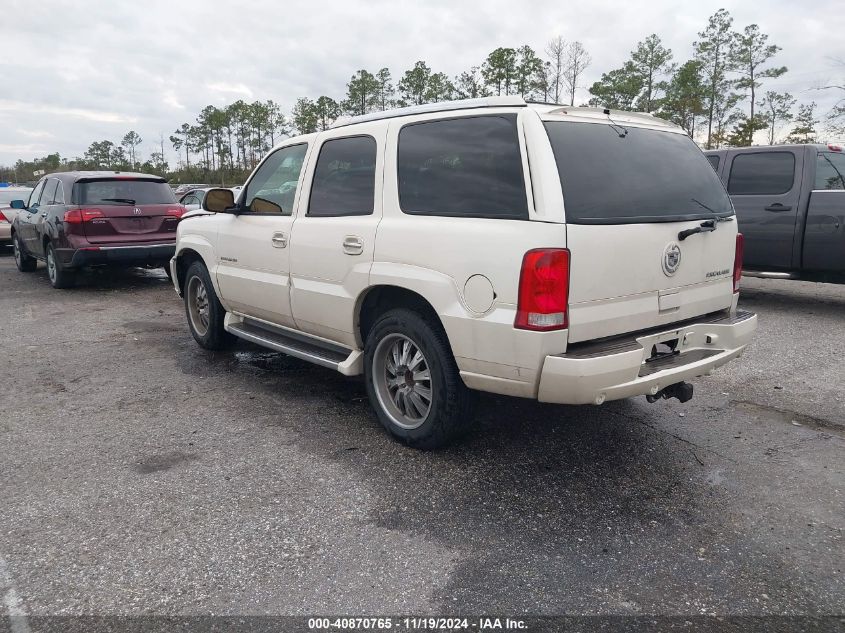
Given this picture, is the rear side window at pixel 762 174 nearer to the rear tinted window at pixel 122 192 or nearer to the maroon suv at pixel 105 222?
the maroon suv at pixel 105 222

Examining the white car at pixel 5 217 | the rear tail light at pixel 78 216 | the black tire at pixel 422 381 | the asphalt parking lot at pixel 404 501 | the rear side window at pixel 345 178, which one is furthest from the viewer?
the white car at pixel 5 217

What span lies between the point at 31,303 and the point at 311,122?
4104 centimetres

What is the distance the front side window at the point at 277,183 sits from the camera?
4785mm

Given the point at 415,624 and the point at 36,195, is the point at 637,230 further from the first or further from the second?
the point at 36,195

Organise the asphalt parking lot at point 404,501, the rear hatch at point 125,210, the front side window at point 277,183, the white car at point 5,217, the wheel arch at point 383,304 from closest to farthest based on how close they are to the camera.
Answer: the asphalt parking lot at point 404,501, the wheel arch at point 383,304, the front side window at point 277,183, the rear hatch at point 125,210, the white car at point 5,217

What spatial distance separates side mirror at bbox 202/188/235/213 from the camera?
5160 mm

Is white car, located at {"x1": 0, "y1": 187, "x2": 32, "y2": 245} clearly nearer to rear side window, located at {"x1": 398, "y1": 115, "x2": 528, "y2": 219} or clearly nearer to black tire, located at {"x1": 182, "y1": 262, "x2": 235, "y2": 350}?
black tire, located at {"x1": 182, "y1": 262, "x2": 235, "y2": 350}

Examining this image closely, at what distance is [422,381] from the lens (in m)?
3.87

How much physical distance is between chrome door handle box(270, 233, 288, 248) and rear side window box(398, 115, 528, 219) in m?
1.15

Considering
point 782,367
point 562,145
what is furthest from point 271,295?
point 782,367

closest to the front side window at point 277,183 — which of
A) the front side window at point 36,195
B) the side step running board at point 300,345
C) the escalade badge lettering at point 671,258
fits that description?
the side step running board at point 300,345

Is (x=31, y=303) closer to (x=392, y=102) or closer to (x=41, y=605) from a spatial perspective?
(x=41, y=605)

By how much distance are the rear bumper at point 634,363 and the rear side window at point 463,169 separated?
775 millimetres

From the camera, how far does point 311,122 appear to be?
47500mm
